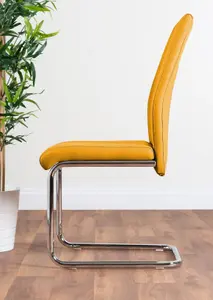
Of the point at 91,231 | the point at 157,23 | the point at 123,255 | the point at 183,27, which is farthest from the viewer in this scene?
the point at 157,23

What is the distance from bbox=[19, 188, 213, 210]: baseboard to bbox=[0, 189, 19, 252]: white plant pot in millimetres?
1348

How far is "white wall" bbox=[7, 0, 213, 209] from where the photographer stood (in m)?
4.27

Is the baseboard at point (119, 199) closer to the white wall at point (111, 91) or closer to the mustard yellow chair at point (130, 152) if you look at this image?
the white wall at point (111, 91)

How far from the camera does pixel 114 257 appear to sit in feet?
9.18

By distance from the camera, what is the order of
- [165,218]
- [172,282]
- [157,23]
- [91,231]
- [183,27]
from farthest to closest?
1. [157,23]
2. [165,218]
3. [91,231]
4. [183,27]
5. [172,282]

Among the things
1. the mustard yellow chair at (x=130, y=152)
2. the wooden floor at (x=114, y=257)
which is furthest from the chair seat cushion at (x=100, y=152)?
the wooden floor at (x=114, y=257)

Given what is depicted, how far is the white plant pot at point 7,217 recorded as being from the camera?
9.53ft

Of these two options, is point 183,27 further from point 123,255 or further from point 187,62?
point 187,62

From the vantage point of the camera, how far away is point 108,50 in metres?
4.28

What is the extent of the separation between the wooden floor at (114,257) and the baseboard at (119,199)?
0.21 meters

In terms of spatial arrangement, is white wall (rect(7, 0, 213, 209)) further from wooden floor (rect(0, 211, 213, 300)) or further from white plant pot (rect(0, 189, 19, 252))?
white plant pot (rect(0, 189, 19, 252))

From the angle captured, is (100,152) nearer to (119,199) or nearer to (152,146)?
(152,146)

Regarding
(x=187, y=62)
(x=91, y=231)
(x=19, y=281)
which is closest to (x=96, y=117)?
(x=187, y=62)

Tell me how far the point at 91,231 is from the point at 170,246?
0.66 meters
